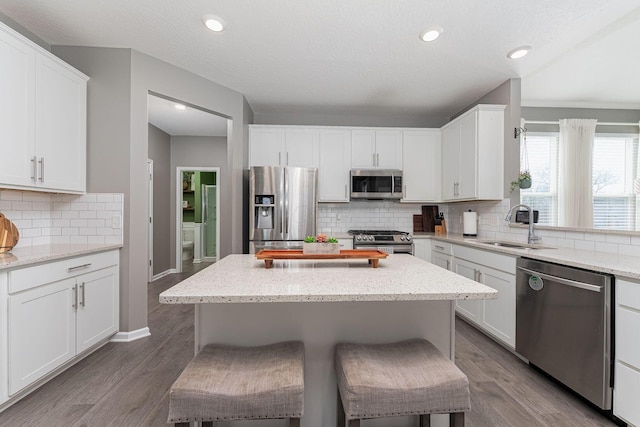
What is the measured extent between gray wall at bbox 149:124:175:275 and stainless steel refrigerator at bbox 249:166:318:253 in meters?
2.39

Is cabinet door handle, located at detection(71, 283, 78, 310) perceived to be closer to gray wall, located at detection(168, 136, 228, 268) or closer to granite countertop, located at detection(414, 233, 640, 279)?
granite countertop, located at detection(414, 233, 640, 279)

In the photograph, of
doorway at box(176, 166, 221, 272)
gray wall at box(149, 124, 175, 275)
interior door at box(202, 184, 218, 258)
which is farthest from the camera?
interior door at box(202, 184, 218, 258)

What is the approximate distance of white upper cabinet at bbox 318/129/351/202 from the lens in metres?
4.04

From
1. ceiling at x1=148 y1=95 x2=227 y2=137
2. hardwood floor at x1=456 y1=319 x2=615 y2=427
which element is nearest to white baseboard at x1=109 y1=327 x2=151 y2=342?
ceiling at x1=148 y1=95 x2=227 y2=137

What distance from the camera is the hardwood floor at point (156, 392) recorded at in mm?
1680

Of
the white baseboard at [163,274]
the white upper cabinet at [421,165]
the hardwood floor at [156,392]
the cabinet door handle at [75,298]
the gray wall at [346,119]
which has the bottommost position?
A: the hardwood floor at [156,392]

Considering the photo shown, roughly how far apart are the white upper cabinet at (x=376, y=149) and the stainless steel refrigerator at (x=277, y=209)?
0.93m

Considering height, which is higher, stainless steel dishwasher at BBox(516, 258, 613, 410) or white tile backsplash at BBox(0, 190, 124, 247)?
white tile backsplash at BBox(0, 190, 124, 247)

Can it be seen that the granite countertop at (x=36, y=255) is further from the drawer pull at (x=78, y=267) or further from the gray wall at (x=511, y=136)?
the gray wall at (x=511, y=136)

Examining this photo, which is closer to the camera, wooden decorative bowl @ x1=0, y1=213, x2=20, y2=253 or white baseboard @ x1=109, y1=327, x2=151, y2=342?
wooden decorative bowl @ x1=0, y1=213, x2=20, y2=253

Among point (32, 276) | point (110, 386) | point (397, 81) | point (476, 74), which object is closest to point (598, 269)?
point (476, 74)

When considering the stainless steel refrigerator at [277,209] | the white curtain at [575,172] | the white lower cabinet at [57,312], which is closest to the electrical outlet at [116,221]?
the white lower cabinet at [57,312]

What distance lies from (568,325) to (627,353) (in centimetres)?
32

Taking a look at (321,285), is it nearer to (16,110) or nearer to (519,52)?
(16,110)
